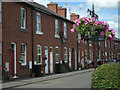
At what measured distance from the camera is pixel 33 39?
76.2 ft

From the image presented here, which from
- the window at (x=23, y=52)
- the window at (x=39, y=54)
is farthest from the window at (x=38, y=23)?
the window at (x=23, y=52)

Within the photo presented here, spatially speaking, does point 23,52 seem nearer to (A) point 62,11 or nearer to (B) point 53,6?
(B) point 53,6

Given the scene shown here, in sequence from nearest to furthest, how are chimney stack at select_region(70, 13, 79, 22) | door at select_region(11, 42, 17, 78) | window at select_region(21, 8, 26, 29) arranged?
door at select_region(11, 42, 17, 78) < window at select_region(21, 8, 26, 29) < chimney stack at select_region(70, 13, 79, 22)

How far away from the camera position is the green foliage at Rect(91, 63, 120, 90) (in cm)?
904

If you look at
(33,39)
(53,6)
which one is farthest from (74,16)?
(33,39)

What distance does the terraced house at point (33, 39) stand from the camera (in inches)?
760

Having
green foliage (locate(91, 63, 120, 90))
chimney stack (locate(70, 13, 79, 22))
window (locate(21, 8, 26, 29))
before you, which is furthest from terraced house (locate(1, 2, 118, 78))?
green foliage (locate(91, 63, 120, 90))

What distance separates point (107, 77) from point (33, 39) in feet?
48.4

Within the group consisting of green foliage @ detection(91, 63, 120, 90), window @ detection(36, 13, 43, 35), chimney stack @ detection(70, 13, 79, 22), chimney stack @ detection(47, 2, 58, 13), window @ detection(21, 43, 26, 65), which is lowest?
green foliage @ detection(91, 63, 120, 90)

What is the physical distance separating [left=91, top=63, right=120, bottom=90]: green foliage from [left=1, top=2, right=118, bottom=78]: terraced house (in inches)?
408

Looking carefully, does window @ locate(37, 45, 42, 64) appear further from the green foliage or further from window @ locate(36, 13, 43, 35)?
the green foliage

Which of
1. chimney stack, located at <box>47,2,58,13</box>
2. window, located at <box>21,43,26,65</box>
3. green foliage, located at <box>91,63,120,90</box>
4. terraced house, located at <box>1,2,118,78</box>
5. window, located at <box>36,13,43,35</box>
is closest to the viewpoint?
green foliage, located at <box>91,63,120,90</box>

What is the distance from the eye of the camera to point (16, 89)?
1416 cm

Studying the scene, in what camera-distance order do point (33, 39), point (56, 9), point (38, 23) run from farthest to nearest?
point (56, 9)
point (38, 23)
point (33, 39)
